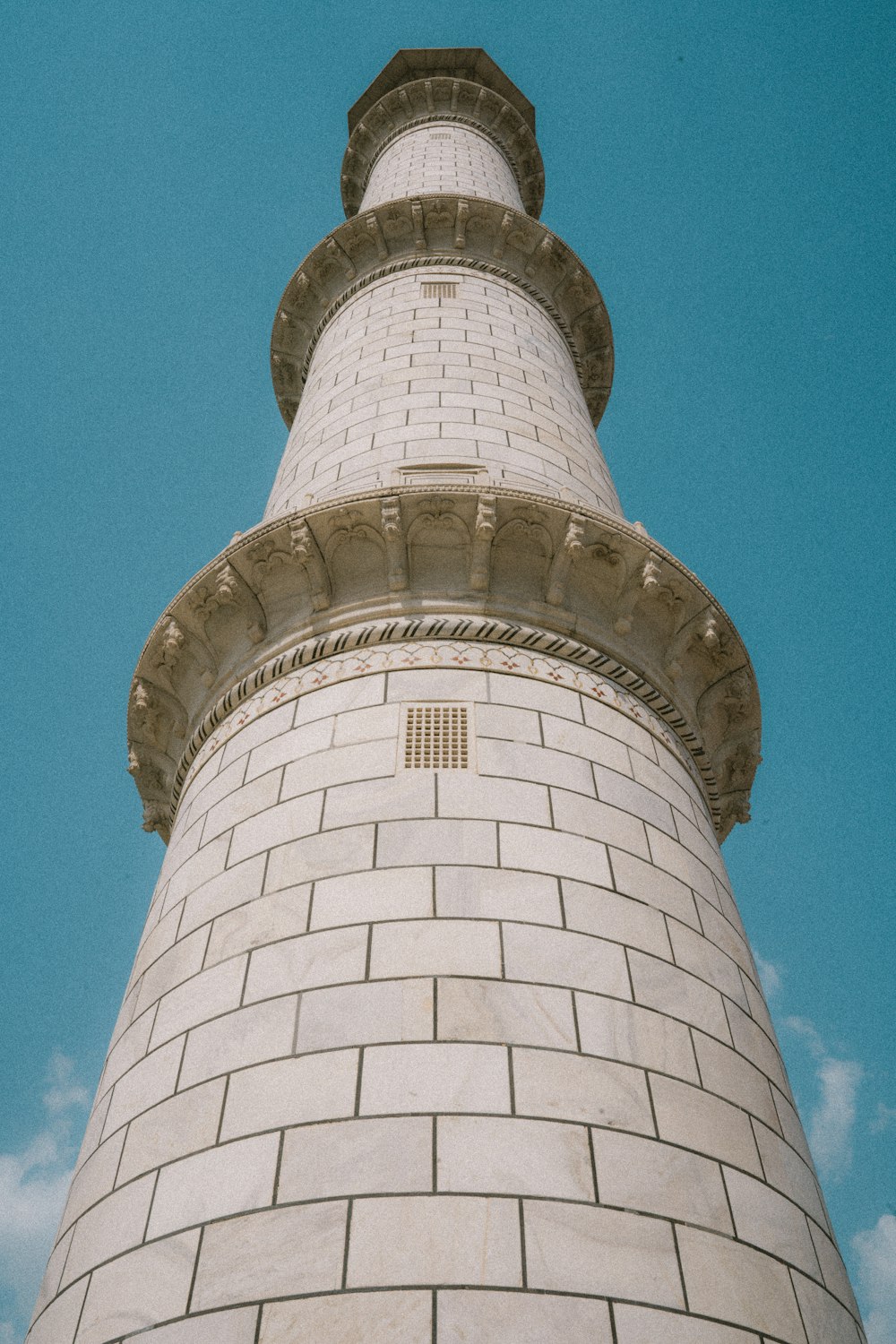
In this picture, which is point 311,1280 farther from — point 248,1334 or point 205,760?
point 205,760

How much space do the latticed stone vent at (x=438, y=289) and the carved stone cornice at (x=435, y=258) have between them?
0.82 meters

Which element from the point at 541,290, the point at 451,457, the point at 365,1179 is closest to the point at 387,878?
the point at 365,1179

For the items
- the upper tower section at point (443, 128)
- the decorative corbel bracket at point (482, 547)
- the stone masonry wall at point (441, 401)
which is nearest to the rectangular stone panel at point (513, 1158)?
the decorative corbel bracket at point (482, 547)

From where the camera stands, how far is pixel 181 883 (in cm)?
736

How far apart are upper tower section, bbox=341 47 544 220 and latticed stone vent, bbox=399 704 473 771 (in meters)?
16.4

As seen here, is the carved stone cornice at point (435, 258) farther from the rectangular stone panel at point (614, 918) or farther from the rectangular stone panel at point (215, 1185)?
the rectangular stone panel at point (215, 1185)

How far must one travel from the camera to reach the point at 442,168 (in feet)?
69.0

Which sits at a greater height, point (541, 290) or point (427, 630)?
point (541, 290)

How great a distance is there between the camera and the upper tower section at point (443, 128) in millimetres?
22359

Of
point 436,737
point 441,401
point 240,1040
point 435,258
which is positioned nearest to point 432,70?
point 435,258

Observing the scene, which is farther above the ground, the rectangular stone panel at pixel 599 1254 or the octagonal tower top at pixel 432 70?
the octagonal tower top at pixel 432 70

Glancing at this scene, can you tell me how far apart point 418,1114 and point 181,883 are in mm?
2986

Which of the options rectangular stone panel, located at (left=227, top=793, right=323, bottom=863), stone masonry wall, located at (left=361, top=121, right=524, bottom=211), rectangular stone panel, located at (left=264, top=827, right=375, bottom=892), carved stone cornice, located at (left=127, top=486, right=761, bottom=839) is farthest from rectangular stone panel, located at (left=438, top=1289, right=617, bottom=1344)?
stone masonry wall, located at (left=361, top=121, right=524, bottom=211)

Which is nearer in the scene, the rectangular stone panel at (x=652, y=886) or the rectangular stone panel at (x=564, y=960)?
the rectangular stone panel at (x=564, y=960)
